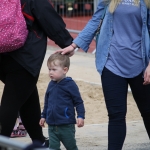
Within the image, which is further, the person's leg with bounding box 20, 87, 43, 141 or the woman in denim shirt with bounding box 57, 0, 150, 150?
the person's leg with bounding box 20, 87, 43, 141

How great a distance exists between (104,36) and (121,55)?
21 centimetres

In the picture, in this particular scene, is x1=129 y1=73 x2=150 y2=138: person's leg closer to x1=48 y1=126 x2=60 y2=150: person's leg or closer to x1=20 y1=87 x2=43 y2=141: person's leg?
x1=48 y1=126 x2=60 y2=150: person's leg

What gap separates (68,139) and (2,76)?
0.76 metres

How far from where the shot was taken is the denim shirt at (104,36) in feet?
17.6

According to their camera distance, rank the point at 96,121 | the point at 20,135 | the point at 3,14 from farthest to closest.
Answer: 1. the point at 96,121
2. the point at 20,135
3. the point at 3,14

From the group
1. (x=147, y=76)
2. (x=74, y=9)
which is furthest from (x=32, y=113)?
(x=74, y=9)

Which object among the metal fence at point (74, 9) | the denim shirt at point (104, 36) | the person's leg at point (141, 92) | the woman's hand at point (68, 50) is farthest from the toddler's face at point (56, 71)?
the metal fence at point (74, 9)

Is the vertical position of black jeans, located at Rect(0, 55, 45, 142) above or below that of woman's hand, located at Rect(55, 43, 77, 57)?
below

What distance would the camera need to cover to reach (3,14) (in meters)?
5.28

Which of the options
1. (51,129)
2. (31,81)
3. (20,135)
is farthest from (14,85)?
(20,135)

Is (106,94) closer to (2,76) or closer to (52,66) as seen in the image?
(52,66)

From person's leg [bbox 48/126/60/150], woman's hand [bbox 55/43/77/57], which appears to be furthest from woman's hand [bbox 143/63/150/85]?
person's leg [bbox 48/126/60/150]

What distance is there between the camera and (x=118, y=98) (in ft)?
17.6

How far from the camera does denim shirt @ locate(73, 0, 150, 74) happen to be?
5353 mm
